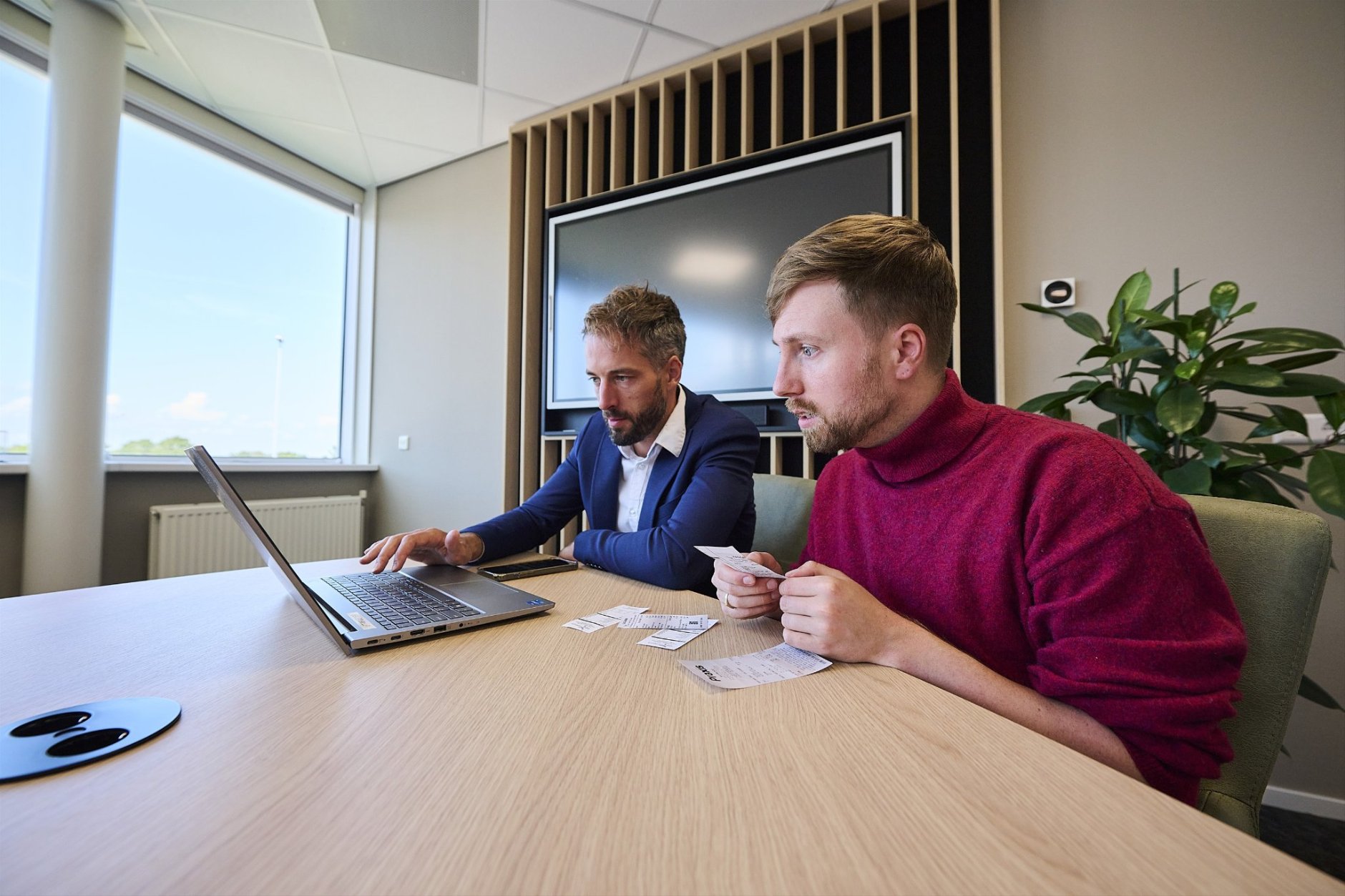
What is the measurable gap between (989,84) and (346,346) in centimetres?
384

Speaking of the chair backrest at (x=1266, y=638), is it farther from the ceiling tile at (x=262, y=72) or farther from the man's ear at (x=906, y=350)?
the ceiling tile at (x=262, y=72)

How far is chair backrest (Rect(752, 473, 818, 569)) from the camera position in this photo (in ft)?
4.52

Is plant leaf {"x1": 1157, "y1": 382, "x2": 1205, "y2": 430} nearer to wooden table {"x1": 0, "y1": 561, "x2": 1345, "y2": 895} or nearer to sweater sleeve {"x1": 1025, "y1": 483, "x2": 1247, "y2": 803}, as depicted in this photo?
sweater sleeve {"x1": 1025, "y1": 483, "x2": 1247, "y2": 803}

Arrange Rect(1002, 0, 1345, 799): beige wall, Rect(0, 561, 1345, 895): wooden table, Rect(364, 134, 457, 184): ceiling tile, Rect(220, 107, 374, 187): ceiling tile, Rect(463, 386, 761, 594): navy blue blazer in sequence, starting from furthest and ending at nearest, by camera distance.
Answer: Rect(364, 134, 457, 184): ceiling tile → Rect(220, 107, 374, 187): ceiling tile → Rect(1002, 0, 1345, 799): beige wall → Rect(463, 386, 761, 594): navy blue blazer → Rect(0, 561, 1345, 895): wooden table

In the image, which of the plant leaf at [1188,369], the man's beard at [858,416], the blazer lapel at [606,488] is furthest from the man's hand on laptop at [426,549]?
the plant leaf at [1188,369]

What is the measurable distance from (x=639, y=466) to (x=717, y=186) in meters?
1.50

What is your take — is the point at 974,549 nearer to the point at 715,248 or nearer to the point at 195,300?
the point at 715,248

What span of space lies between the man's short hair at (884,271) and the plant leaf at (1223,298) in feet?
3.00

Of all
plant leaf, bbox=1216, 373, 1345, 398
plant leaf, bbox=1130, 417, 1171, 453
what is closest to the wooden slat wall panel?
plant leaf, bbox=1130, 417, 1171, 453

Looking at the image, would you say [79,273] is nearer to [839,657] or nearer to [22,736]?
[22,736]

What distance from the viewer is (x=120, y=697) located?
0.54 metres

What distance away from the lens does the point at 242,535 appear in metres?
3.09

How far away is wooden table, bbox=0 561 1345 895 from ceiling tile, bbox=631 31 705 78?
104 inches

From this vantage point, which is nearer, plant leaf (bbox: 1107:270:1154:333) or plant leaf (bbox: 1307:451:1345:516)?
plant leaf (bbox: 1307:451:1345:516)
